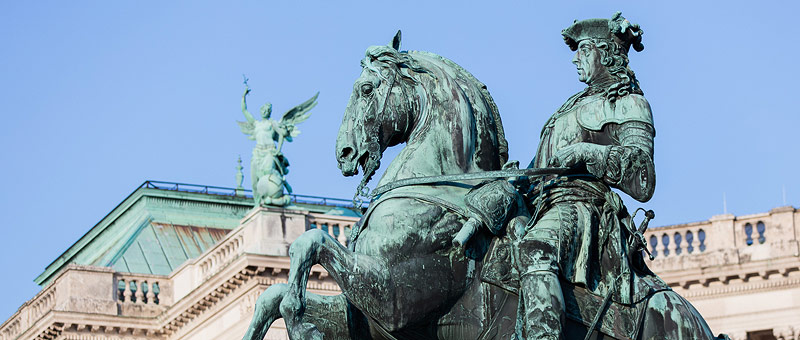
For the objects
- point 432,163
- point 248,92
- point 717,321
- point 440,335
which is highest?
point 248,92

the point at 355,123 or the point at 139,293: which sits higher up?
the point at 139,293

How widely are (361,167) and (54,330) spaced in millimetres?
44948

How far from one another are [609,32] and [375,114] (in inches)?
64.4

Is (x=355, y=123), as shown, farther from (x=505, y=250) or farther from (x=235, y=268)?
(x=235, y=268)

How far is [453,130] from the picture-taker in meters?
14.2

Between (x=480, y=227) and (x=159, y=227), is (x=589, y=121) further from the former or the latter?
(x=159, y=227)

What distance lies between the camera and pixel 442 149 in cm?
1423

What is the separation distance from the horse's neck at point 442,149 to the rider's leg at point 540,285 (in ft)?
2.19

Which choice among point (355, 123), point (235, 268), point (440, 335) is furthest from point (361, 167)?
point (235, 268)

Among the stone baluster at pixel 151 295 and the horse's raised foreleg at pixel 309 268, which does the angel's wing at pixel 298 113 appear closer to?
the stone baluster at pixel 151 295

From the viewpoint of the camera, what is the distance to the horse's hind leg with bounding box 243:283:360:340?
13.7 m

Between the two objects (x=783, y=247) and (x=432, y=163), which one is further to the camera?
(x=783, y=247)

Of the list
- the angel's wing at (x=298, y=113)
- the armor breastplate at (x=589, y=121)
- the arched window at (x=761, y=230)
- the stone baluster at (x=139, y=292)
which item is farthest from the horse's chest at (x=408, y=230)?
the angel's wing at (x=298, y=113)

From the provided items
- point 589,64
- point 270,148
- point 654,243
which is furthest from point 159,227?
point 589,64
